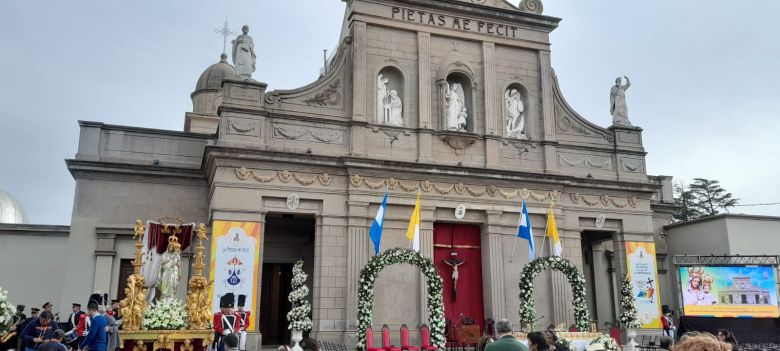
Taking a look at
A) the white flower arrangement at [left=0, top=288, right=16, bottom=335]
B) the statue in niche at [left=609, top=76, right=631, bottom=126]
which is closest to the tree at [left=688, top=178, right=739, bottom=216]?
the statue in niche at [left=609, top=76, right=631, bottom=126]

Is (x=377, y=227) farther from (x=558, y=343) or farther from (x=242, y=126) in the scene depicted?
(x=558, y=343)

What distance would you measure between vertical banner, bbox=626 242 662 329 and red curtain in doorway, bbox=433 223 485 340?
5.68 meters

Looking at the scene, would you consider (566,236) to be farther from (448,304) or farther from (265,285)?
(265,285)

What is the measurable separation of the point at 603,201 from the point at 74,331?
17922 mm

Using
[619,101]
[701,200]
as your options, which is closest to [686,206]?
[701,200]

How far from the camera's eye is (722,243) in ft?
81.5

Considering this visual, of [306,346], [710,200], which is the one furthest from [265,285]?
[710,200]

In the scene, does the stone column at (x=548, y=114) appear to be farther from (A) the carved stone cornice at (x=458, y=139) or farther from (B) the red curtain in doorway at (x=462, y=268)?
(B) the red curtain in doorway at (x=462, y=268)

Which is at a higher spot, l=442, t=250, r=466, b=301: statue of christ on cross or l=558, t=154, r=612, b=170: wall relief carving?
l=558, t=154, r=612, b=170: wall relief carving

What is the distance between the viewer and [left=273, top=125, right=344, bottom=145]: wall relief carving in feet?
65.3

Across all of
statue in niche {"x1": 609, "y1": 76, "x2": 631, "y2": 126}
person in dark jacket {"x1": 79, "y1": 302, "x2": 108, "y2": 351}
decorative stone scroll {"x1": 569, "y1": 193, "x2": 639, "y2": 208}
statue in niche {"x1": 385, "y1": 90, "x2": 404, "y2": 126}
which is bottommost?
person in dark jacket {"x1": 79, "y1": 302, "x2": 108, "y2": 351}

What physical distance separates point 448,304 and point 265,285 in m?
7.22

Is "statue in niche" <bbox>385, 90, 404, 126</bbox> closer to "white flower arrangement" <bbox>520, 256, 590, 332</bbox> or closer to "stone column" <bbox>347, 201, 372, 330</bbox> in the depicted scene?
"stone column" <bbox>347, 201, 372, 330</bbox>

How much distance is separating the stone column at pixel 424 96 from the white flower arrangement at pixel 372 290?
13.7 feet
